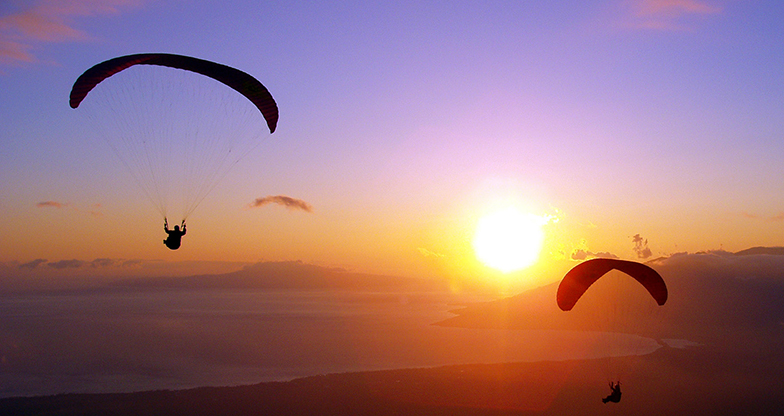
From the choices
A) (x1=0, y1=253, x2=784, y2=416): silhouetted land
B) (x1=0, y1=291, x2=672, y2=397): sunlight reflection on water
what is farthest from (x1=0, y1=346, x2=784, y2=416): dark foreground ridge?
(x1=0, y1=291, x2=672, y2=397): sunlight reflection on water

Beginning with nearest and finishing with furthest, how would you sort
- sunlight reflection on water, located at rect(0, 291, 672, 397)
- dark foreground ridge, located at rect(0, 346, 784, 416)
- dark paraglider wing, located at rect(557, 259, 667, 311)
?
dark paraglider wing, located at rect(557, 259, 667, 311)
dark foreground ridge, located at rect(0, 346, 784, 416)
sunlight reflection on water, located at rect(0, 291, 672, 397)

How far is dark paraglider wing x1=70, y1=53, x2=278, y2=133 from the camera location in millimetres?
19484

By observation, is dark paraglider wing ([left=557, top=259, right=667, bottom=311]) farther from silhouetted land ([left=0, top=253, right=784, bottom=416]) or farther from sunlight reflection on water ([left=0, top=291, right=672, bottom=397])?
sunlight reflection on water ([left=0, top=291, right=672, bottom=397])

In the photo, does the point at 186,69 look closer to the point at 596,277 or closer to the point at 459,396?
the point at 596,277

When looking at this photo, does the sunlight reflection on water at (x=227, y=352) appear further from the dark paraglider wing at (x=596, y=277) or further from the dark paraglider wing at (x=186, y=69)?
the dark paraglider wing at (x=186, y=69)

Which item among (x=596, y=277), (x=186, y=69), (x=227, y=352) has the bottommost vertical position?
(x=227, y=352)

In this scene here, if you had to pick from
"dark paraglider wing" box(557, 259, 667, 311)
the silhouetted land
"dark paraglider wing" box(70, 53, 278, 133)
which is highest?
"dark paraglider wing" box(70, 53, 278, 133)

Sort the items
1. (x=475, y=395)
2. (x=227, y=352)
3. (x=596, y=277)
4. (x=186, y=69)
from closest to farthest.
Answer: (x=186, y=69) → (x=596, y=277) → (x=475, y=395) → (x=227, y=352)

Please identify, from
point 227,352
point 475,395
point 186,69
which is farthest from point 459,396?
point 227,352

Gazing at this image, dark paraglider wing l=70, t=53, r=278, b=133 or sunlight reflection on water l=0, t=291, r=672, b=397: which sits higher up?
dark paraglider wing l=70, t=53, r=278, b=133

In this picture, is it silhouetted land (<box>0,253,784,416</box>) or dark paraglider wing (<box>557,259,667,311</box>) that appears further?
silhouetted land (<box>0,253,784,416</box>)

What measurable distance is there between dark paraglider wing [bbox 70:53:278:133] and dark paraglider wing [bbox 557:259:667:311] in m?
17.5

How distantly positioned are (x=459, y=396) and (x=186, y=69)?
6829cm

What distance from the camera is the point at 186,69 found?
66.7 feet
